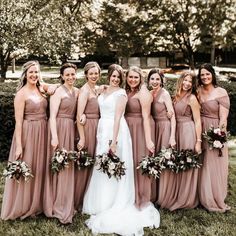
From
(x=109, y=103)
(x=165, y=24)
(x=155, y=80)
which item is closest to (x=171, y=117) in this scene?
(x=155, y=80)

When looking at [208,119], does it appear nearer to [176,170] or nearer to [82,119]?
[176,170]

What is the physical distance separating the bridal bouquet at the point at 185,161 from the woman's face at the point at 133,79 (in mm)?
1190

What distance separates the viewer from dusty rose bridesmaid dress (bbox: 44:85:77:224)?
19.8ft

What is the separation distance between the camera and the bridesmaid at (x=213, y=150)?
21.1ft

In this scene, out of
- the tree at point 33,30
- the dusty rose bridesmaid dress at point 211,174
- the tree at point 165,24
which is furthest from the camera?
the tree at point 165,24

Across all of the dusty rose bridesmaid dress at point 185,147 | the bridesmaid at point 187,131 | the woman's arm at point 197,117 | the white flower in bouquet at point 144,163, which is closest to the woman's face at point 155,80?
the bridesmaid at point 187,131

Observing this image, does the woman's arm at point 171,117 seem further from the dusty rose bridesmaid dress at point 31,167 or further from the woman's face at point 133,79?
the dusty rose bridesmaid dress at point 31,167

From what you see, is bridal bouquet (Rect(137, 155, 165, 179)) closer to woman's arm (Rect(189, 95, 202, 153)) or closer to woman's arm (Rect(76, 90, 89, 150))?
woman's arm (Rect(189, 95, 202, 153))

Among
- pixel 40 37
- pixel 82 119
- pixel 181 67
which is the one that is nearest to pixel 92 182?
pixel 82 119

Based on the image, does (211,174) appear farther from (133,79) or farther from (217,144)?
(133,79)

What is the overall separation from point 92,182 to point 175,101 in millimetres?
1781

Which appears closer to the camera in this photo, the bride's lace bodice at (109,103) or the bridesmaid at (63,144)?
the bridesmaid at (63,144)

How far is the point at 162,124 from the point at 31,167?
2058mm

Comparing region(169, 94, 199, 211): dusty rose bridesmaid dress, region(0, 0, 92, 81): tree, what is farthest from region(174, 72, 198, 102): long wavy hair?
region(0, 0, 92, 81): tree
